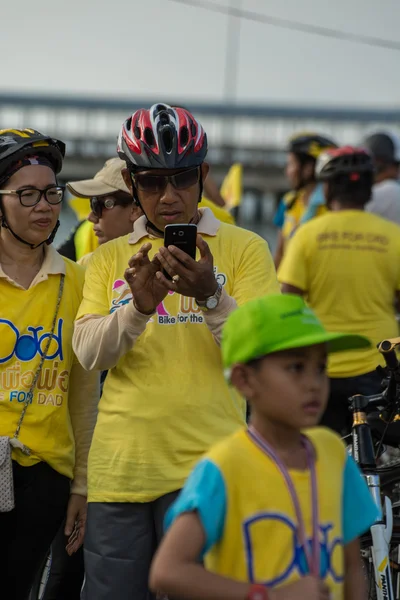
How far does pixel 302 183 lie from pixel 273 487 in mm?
6903

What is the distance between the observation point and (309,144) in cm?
981

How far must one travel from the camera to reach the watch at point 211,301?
4.24 metres

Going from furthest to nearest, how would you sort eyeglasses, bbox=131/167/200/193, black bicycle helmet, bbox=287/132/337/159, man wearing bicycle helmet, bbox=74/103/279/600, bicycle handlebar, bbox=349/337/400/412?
black bicycle helmet, bbox=287/132/337/159, bicycle handlebar, bbox=349/337/400/412, eyeglasses, bbox=131/167/200/193, man wearing bicycle helmet, bbox=74/103/279/600

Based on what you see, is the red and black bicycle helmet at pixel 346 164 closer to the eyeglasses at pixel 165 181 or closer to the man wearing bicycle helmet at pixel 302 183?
the man wearing bicycle helmet at pixel 302 183

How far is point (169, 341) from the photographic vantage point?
4.43 meters

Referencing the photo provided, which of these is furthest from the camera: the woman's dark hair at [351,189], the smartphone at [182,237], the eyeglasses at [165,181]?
the woman's dark hair at [351,189]

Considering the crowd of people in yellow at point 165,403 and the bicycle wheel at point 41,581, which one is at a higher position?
the crowd of people in yellow at point 165,403

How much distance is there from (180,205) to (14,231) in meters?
0.75

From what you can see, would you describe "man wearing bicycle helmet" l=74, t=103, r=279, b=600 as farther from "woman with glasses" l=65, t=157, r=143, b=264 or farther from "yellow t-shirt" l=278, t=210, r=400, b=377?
"yellow t-shirt" l=278, t=210, r=400, b=377

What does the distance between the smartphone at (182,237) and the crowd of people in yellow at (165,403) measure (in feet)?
0.10

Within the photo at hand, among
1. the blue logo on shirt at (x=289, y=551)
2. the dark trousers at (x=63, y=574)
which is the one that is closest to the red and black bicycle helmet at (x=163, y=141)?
the blue logo on shirt at (x=289, y=551)

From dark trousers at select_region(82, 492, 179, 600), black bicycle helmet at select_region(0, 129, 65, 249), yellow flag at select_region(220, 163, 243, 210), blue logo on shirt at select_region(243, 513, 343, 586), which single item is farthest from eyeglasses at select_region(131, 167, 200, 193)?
yellow flag at select_region(220, 163, 243, 210)

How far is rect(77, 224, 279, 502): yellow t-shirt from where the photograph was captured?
4.36 meters

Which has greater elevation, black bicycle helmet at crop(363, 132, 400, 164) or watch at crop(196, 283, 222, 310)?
black bicycle helmet at crop(363, 132, 400, 164)
